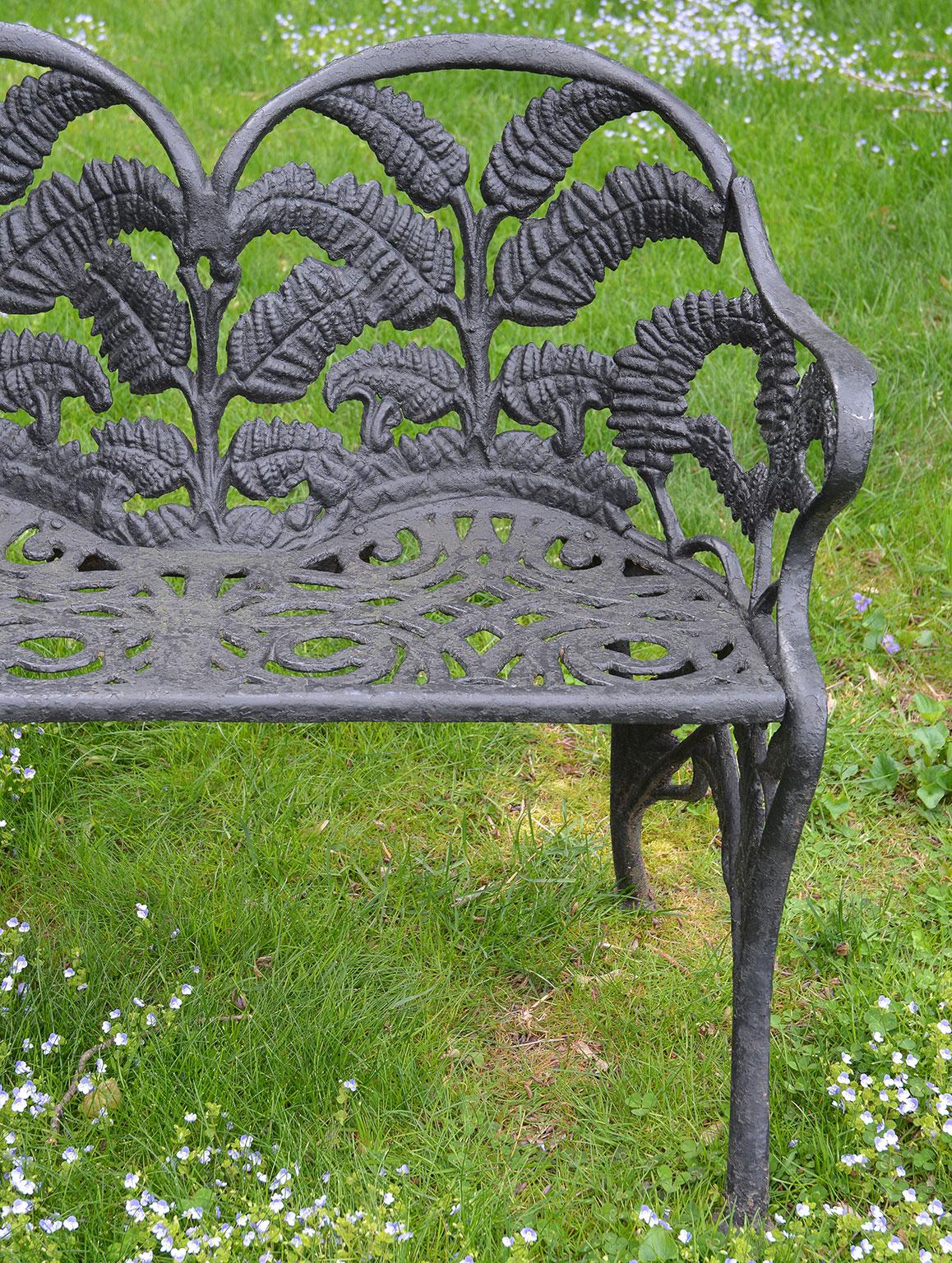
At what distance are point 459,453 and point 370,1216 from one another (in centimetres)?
120

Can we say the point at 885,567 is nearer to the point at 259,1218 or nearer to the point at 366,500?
the point at 366,500

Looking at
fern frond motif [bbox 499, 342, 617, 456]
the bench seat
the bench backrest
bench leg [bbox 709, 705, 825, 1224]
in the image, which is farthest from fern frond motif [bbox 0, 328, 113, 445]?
bench leg [bbox 709, 705, 825, 1224]

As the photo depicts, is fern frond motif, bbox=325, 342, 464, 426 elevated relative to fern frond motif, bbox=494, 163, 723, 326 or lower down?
lower down

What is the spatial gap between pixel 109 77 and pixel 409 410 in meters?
0.69

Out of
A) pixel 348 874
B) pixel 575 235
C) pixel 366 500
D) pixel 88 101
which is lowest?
pixel 348 874

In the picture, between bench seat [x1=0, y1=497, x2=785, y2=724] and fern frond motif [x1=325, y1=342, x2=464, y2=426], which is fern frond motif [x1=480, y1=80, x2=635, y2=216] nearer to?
fern frond motif [x1=325, y1=342, x2=464, y2=426]

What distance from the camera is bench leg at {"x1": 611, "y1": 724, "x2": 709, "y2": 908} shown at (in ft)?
7.34

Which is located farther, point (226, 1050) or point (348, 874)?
point (348, 874)

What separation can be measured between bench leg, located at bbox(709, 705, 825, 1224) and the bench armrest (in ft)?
0.39

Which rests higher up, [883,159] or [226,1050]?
[883,159]

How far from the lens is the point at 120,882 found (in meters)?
2.40

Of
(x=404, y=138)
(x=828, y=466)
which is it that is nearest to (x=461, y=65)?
(x=404, y=138)

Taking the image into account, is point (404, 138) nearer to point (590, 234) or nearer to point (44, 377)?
point (590, 234)

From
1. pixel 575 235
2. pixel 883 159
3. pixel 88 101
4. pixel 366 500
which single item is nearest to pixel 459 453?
pixel 366 500
